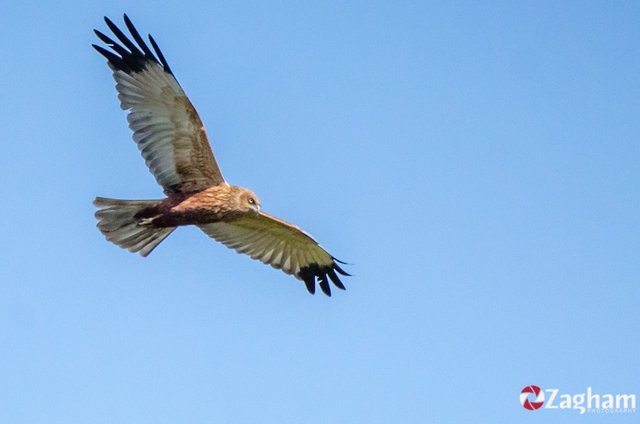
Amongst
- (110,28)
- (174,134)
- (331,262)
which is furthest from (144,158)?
(331,262)

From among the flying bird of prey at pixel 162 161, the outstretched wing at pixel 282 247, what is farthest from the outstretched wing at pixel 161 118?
the outstretched wing at pixel 282 247

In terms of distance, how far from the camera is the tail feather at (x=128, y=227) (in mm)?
15812

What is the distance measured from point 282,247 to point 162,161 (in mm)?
2492

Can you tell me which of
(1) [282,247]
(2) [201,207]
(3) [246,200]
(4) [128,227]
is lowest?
(4) [128,227]

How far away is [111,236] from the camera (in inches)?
631

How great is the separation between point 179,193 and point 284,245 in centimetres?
221

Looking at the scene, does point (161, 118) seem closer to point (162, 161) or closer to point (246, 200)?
point (162, 161)

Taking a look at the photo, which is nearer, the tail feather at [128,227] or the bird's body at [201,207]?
the bird's body at [201,207]

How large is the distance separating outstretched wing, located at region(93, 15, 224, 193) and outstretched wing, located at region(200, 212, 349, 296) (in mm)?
1416

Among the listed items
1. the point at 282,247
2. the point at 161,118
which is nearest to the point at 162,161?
the point at 161,118

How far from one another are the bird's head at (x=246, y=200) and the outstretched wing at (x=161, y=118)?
0.30m

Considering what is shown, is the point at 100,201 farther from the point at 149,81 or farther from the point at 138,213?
the point at 149,81

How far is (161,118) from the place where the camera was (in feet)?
50.8

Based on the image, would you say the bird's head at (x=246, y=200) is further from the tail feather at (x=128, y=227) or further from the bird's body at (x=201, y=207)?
the tail feather at (x=128, y=227)
